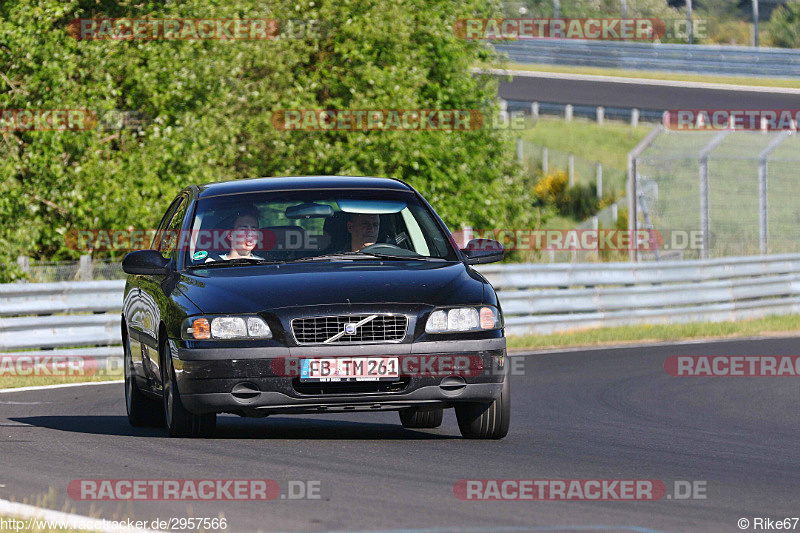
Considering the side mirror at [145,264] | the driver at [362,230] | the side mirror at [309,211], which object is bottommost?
the side mirror at [145,264]

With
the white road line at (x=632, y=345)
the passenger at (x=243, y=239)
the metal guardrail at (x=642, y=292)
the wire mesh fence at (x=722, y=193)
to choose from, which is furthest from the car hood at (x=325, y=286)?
the wire mesh fence at (x=722, y=193)

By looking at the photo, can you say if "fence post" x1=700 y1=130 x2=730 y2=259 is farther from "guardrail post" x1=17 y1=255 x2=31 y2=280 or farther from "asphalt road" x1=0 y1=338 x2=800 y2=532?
"guardrail post" x1=17 y1=255 x2=31 y2=280

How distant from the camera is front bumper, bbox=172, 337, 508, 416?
338 inches

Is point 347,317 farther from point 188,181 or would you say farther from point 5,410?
point 188,181

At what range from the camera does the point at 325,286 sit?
8781 mm

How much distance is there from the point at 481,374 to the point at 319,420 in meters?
2.52

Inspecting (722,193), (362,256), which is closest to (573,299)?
(362,256)

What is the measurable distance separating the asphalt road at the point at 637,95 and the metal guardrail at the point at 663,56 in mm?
716

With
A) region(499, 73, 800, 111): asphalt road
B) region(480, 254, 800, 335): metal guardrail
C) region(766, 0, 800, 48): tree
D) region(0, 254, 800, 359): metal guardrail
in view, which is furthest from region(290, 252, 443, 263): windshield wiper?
region(766, 0, 800, 48): tree

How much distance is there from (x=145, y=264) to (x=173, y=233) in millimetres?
911

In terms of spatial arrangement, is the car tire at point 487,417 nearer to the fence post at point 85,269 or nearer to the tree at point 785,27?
the fence post at point 85,269

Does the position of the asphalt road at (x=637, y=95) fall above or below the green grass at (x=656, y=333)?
below

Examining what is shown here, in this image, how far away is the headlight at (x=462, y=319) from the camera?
28.6ft

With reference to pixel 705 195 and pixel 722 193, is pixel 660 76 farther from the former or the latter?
pixel 705 195
